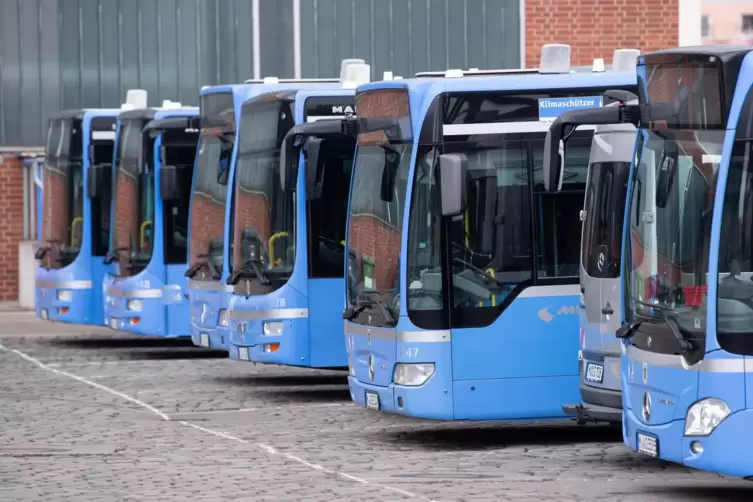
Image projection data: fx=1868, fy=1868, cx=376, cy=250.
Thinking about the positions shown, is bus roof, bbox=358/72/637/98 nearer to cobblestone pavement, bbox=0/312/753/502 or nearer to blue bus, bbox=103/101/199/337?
cobblestone pavement, bbox=0/312/753/502

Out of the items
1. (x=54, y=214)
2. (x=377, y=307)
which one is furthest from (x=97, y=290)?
(x=377, y=307)

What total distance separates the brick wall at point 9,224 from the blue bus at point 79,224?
715 centimetres

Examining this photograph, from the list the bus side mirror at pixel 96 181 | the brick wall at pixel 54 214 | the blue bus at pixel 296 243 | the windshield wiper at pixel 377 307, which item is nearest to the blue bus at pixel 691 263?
the windshield wiper at pixel 377 307

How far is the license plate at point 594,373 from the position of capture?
12617 mm

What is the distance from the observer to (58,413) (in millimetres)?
16453

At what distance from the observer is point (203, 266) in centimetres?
1998

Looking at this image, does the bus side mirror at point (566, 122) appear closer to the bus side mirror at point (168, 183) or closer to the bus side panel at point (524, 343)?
the bus side panel at point (524, 343)

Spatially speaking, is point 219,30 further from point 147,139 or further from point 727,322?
point 727,322

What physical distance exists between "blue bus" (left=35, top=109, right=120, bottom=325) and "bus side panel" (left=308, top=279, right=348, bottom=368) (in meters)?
7.38

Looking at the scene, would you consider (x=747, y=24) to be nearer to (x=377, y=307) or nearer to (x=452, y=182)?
(x=377, y=307)

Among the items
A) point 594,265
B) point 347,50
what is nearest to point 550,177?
point 594,265

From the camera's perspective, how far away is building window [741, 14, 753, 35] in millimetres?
49350

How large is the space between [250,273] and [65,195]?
24.6ft

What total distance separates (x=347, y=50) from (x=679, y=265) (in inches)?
902
